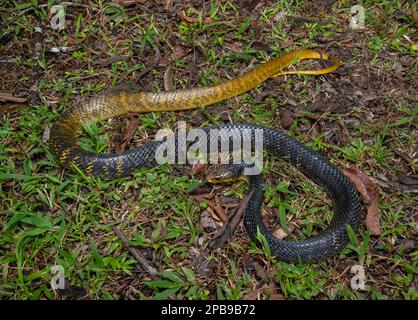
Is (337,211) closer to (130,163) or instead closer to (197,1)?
(130,163)

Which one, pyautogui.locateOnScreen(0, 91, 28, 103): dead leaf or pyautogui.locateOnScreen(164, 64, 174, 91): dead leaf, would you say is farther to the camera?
pyautogui.locateOnScreen(164, 64, 174, 91): dead leaf

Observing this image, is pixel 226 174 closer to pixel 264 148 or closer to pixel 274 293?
pixel 264 148

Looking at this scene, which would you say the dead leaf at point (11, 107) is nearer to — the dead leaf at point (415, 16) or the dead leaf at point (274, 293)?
the dead leaf at point (274, 293)

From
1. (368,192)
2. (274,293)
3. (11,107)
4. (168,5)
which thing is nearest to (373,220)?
(368,192)

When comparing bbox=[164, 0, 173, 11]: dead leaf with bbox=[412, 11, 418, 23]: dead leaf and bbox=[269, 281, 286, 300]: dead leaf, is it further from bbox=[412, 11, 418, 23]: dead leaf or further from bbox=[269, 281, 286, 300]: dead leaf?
bbox=[269, 281, 286, 300]: dead leaf

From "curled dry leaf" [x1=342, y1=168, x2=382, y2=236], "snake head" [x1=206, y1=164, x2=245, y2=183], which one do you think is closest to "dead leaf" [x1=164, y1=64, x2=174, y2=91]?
"snake head" [x1=206, y1=164, x2=245, y2=183]
